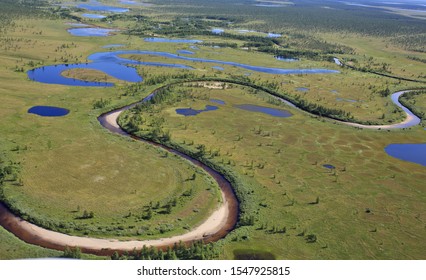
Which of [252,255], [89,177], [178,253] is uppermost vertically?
[89,177]

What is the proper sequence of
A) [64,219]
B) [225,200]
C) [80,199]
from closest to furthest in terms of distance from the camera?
1. [64,219]
2. [80,199]
3. [225,200]

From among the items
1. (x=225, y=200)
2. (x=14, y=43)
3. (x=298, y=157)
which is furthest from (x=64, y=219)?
(x=14, y=43)

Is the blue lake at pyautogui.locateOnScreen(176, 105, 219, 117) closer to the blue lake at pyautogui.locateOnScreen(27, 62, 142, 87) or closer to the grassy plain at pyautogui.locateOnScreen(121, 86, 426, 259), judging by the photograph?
the grassy plain at pyautogui.locateOnScreen(121, 86, 426, 259)

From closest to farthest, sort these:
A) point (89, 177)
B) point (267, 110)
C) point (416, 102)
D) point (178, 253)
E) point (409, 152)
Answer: point (178, 253)
point (89, 177)
point (409, 152)
point (267, 110)
point (416, 102)

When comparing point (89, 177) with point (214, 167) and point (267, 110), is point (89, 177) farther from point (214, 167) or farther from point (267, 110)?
point (267, 110)

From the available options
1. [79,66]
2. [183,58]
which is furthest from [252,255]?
[183,58]

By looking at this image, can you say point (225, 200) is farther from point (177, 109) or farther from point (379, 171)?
point (177, 109)

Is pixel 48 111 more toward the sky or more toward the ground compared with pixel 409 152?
more toward the sky
